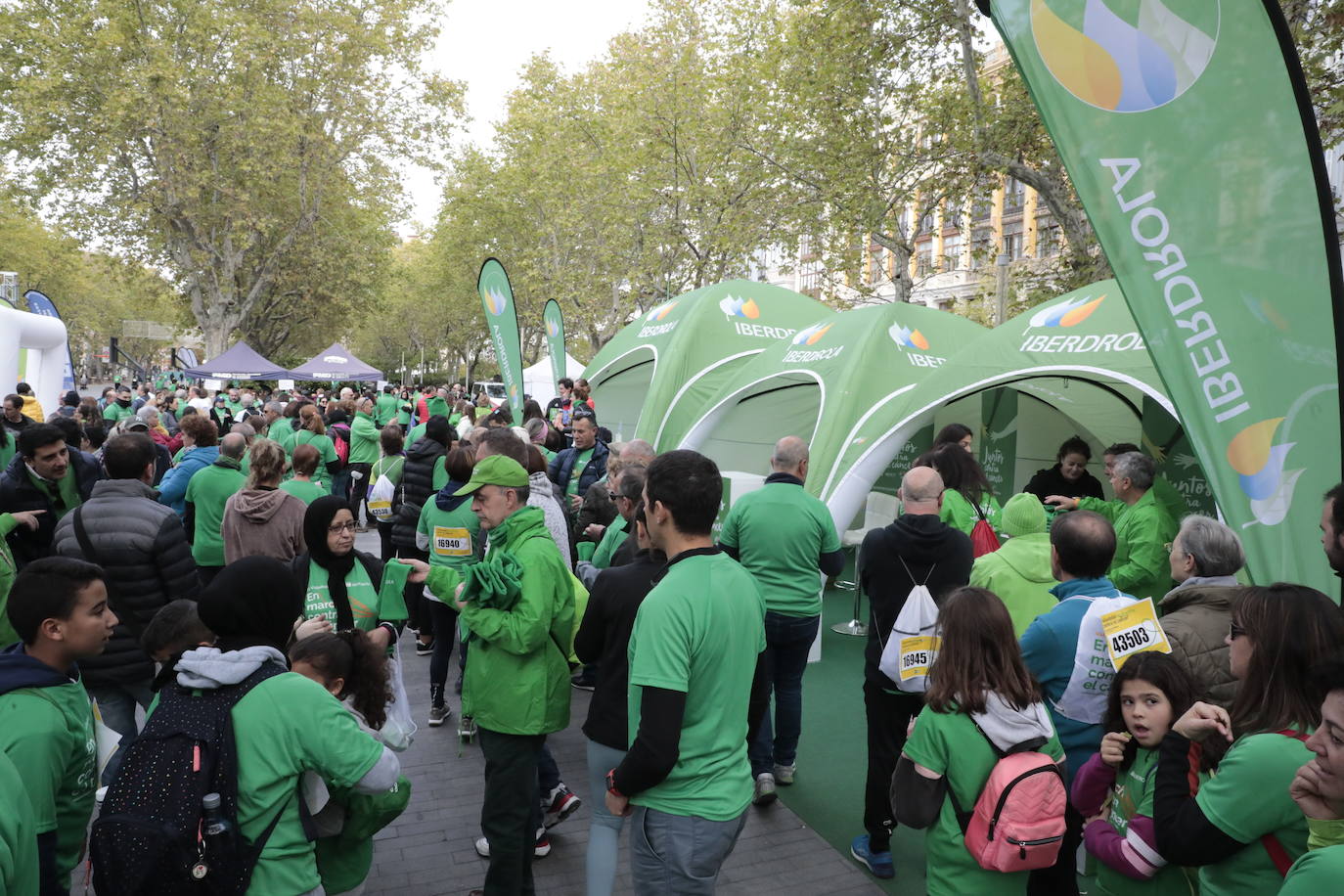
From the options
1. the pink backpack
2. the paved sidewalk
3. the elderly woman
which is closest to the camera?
the pink backpack

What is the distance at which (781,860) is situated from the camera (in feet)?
13.2

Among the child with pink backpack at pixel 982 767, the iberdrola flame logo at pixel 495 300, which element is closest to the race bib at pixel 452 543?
the child with pink backpack at pixel 982 767

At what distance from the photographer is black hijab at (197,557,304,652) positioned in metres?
2.18

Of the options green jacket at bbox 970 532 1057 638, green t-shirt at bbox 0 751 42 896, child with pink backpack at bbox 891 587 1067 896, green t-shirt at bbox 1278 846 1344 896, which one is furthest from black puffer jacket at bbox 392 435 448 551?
green t-shirt at bbox 1278 846 1344 896

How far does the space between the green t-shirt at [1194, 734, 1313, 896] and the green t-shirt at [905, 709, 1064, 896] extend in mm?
538

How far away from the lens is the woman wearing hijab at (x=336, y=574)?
3.61m

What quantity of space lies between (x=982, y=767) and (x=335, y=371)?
86.4 feet

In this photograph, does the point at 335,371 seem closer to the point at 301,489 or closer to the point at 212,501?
the point at 212,501

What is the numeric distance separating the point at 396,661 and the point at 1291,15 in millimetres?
11479

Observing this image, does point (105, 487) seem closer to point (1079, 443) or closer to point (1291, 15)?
point (1079, 443)

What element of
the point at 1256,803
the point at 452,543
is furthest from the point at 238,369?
the point at 1256,803

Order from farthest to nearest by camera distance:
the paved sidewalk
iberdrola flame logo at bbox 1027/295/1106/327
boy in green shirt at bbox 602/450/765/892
Result: iberdrola flame logo at bbox 1027/295/1106/327 < the paved sidewalk < boy in green shirt at bbox 602/450/765/892

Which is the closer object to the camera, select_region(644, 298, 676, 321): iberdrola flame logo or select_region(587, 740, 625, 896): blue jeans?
select_region(587, 740, 625, 896): blue jeans

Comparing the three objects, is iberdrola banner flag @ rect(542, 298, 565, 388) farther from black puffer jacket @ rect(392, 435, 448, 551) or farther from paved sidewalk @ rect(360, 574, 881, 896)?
paved sidewalk @ rect(360, 574, 881, 896)
